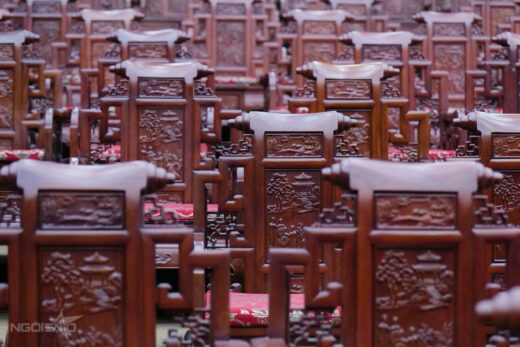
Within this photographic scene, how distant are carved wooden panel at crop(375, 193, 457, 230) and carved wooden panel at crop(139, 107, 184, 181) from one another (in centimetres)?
73

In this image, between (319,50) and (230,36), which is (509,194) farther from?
(230,36)

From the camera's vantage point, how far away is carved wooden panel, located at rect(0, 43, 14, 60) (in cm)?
165

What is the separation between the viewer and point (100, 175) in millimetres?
709

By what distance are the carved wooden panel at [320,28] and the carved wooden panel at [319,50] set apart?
32 mm

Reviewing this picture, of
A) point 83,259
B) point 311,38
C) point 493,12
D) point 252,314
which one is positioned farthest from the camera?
point 493,12

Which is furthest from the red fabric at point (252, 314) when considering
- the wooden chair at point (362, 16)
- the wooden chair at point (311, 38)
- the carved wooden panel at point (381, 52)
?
the wooden chair at point (362, 16)

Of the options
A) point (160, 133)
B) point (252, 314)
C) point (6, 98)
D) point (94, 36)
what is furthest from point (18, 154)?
point (252, 314)

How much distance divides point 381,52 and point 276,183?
2.68 ft

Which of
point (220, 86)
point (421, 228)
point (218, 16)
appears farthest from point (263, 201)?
point (218, 16)

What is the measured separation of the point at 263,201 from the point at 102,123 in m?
0.47

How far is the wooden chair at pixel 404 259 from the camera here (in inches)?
27.5

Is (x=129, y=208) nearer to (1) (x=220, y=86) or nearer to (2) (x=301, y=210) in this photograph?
(2) (x=301, y=210)

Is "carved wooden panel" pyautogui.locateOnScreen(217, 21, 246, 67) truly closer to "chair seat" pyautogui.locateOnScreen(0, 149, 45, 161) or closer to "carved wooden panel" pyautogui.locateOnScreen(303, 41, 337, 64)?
"carved wooden panel" pyautogui.locateOnScreen(303, 41, 337, 64)

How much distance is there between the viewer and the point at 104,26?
2.17 metres
